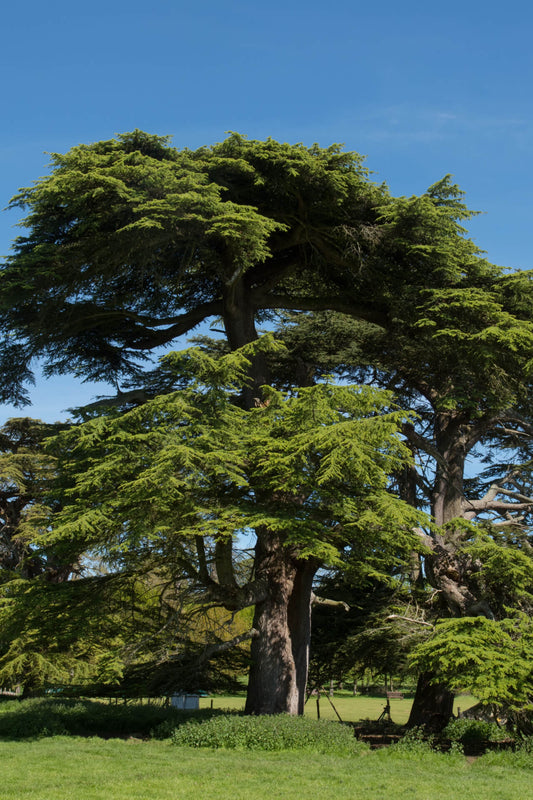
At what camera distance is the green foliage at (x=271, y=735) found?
11.6 m

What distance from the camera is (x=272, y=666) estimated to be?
1397 centimetres

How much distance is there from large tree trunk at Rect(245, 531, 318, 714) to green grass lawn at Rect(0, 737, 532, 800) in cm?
247

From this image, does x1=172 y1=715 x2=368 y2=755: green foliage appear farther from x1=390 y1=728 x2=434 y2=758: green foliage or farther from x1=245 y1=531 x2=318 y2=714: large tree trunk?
x1=245 y1=531 x2=318 y2=714: large tree trunk

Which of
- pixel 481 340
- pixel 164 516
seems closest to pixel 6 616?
pixel 164 516

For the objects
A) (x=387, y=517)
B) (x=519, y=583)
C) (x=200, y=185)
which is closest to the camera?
(x=387, y=517)

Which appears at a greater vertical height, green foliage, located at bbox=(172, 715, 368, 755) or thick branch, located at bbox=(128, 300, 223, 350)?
thick branch, located at bbox=(128, 300, 223, 350)

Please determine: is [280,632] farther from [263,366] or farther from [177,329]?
[177,329]

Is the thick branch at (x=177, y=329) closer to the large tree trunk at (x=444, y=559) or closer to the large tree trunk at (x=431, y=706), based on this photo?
the large tree trunk at (x=444, y=559)

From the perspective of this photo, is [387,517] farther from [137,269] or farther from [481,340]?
[137,269]

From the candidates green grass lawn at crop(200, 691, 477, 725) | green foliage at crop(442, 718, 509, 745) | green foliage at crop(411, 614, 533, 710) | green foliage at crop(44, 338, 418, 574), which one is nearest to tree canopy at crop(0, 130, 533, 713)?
green foliage at crop(44, 338, 418, 574)

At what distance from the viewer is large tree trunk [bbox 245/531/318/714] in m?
13.8

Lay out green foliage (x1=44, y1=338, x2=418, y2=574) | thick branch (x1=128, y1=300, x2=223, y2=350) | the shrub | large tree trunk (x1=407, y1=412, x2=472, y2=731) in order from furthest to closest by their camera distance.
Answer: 1. thick branch (x1=128, y1=300, x2=223, y2=350)
2. large tree trunk (x1=407, y1=412, x2=472, y2=731)
3. green foliage (x1=44, y1=338, x2=418, y2=574)
4. the shrub

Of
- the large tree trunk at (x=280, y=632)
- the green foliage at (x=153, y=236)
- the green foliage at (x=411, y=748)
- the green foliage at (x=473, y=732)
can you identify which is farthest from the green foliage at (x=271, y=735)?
the green foliage at (x=153, y=236)

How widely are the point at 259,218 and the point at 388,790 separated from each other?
10.1m
